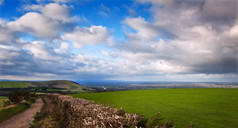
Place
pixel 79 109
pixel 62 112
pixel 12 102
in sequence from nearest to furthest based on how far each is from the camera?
pixel 79 109, pixel 62 112, pixel 12 102

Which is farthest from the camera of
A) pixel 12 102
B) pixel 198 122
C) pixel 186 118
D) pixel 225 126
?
pixel 12 102

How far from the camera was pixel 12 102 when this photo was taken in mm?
30891

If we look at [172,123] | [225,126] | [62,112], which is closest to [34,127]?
[62,112]

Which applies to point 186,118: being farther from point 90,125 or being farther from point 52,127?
point 52,127

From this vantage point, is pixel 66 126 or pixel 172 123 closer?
pixel 172 123

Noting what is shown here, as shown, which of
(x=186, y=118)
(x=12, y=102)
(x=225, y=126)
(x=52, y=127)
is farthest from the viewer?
(x=12, y=102)

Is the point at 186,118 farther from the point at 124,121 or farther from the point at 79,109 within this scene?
the point at 79,109

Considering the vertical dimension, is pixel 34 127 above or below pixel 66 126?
below

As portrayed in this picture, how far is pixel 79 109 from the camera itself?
10141 mm

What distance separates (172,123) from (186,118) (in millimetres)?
996

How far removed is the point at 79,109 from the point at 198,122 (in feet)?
23.6

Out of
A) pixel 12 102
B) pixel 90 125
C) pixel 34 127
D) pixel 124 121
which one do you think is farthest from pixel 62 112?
pixel 12 102

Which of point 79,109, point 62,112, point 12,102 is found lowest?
point 12,102

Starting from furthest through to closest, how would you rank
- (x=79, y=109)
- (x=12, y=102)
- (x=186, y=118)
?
1. (x=12, y=102)
2. (x=79, y=109)
3. (x=186, y=118)
